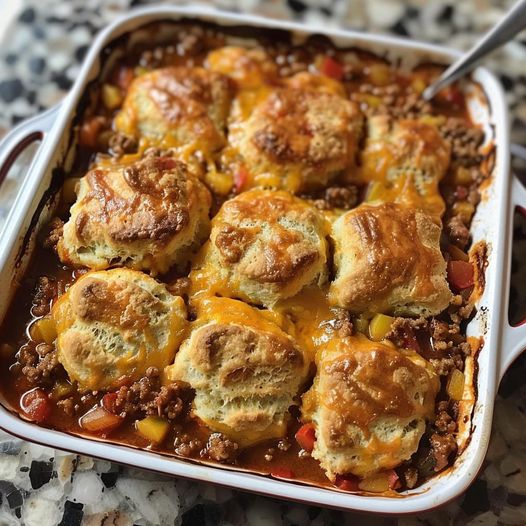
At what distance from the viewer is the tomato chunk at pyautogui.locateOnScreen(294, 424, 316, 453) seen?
2.55 metres

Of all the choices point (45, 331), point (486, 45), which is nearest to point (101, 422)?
point (45, 331)

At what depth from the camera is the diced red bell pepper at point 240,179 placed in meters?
3.00

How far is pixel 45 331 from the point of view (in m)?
2.68

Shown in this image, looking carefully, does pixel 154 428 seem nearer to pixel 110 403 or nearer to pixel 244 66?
pixel 110 403

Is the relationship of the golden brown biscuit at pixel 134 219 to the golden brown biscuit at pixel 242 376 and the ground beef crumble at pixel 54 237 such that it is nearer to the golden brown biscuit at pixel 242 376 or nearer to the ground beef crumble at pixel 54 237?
the ground beef crumble at pixel 54 237

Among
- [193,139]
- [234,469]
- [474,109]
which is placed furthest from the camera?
[474,109]

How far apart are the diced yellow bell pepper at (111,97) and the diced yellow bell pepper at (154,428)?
1564 mm

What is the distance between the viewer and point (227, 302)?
2672 mm

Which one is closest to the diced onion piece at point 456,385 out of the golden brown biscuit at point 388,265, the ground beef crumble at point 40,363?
the golden brown biscuit at point 388,265

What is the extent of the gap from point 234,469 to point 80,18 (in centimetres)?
279

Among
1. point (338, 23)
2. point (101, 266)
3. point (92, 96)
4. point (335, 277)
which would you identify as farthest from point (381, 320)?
point (338, 23)

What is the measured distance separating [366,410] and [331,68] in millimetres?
1787

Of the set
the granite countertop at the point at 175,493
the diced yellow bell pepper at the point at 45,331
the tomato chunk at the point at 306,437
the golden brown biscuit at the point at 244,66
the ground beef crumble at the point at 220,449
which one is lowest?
the granite countertop at the point at 175,493

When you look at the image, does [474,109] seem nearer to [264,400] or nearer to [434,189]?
[434,189]
